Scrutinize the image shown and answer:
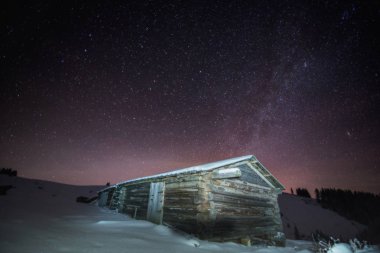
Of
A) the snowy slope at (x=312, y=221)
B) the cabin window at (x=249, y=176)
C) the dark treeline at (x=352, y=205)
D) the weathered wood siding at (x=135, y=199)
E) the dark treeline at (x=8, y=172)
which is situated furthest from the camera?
the dark treeline at (x=352, y=205)

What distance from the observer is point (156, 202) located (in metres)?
11.1

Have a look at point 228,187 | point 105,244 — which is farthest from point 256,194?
point 105,244

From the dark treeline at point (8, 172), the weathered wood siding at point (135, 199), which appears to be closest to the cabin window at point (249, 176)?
the weathered wood siding at point (135, 199)

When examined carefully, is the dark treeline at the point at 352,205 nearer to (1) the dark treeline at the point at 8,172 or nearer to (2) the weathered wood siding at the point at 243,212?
(2) the weathered wood siding at the point at 243,212

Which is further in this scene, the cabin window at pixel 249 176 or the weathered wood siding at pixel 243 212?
the cabin window at pixel 249 176

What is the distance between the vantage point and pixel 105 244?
4984 millimetres

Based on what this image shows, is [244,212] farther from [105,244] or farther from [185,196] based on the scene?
[105,244]

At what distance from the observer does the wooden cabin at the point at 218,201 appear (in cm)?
851

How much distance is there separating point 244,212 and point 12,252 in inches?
369

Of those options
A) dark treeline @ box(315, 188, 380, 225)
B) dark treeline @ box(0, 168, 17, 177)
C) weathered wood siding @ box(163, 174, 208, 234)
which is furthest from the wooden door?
dark treeline @ box(315, 188, 380, 225)

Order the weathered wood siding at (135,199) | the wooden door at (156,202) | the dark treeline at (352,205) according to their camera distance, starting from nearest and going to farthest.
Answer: the wooden door at (156,202) → the weathered wood siding at (135,199) → the dark treeline at (352,205)

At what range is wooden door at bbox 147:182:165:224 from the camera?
34.7ft

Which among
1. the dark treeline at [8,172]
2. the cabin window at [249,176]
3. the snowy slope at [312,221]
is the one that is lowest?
the snowy slope at [312,221]

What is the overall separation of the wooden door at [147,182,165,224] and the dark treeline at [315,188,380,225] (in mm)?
64642
